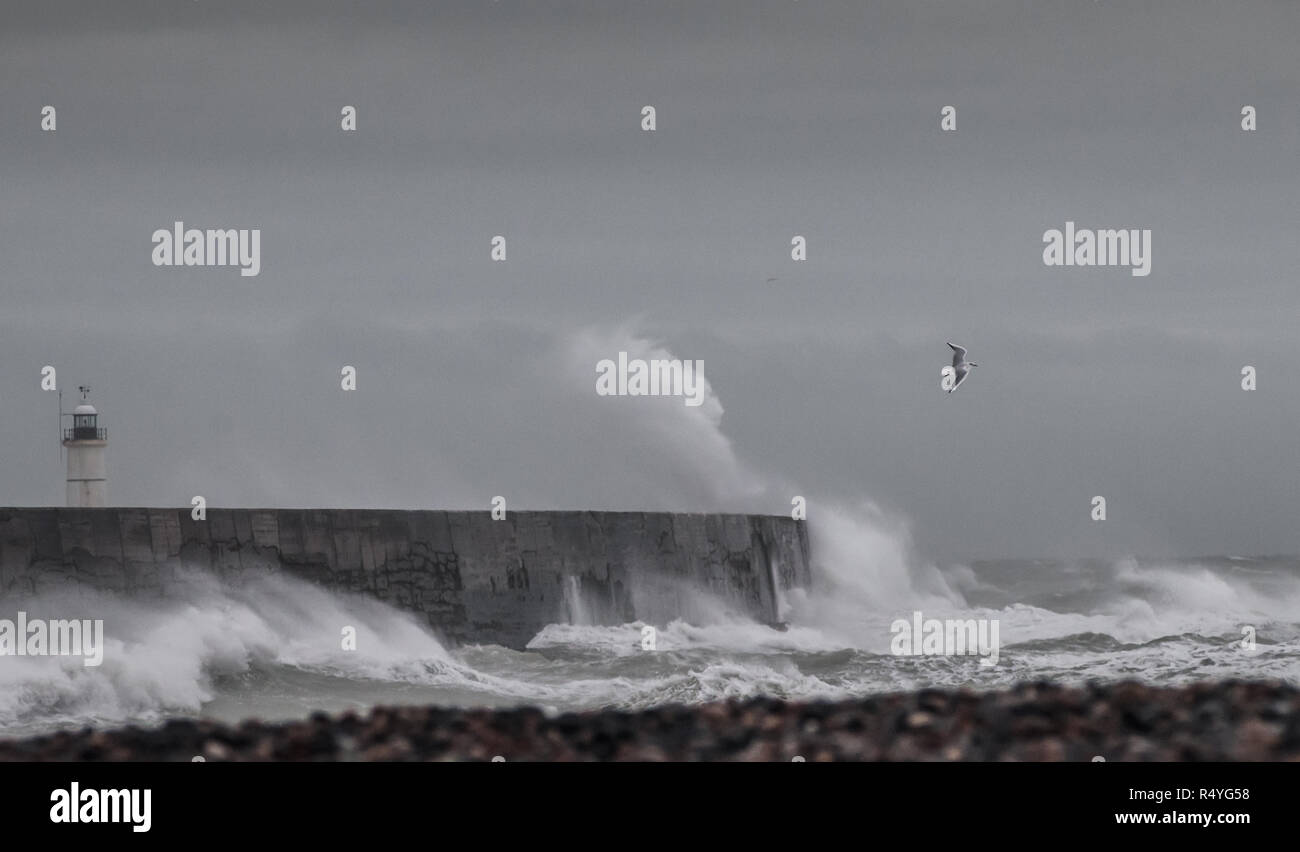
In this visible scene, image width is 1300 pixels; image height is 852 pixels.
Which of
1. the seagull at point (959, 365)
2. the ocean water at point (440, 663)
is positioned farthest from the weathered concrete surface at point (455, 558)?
the seagull at point (959, 365)

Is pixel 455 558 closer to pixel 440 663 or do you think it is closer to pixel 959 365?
pixel 440 663

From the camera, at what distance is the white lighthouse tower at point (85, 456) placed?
25109 millimetres

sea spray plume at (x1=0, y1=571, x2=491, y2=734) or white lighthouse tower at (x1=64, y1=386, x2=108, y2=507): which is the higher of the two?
white lighthouse tower at (x1=64, y1=386, x2=108, y2=507)

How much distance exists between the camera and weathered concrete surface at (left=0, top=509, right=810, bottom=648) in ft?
53.9

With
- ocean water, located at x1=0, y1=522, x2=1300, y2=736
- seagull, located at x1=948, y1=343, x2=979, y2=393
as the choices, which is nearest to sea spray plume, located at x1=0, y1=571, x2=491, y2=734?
ocean water, located at x1=0, y1=522, x2=1300, y2=736

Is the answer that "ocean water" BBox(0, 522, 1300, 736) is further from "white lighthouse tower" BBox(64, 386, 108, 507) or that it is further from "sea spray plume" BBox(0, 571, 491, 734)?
"white lighthouse tower" BBox(64, 386, 108, 507)

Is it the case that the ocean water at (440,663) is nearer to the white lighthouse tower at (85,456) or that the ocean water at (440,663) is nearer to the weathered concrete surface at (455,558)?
the weathered concrete surface at (455,558)

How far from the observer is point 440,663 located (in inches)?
696

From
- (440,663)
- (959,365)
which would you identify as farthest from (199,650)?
(959,365)

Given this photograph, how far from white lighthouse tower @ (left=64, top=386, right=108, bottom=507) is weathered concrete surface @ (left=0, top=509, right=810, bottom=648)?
8.66 meters
